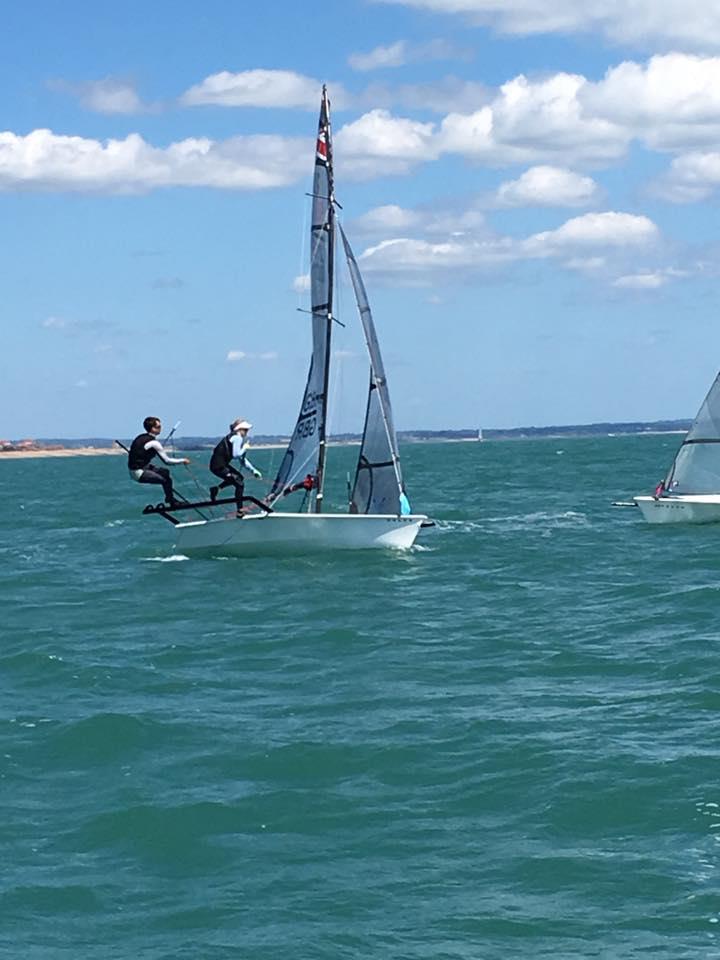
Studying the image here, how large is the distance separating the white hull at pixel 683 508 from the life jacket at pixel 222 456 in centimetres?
1271

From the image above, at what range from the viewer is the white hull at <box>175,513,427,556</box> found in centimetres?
3145

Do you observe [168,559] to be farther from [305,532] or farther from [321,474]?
[321,474]

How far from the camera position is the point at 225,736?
52.4 feet

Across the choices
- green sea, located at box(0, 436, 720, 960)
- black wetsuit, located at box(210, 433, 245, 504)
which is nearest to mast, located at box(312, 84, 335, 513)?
black wetsuit, located at box(210, 433, 245, 504)

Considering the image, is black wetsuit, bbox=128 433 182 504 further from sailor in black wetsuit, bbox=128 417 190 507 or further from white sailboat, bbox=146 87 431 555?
white sailboat, bbox=146 87 431 555

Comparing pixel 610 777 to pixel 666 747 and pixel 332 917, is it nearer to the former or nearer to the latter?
pixel 666 747

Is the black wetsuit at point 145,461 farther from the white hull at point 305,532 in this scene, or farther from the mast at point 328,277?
the mast at point 328,277

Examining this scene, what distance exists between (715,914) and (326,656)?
35.2ft

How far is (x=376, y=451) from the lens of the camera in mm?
31875

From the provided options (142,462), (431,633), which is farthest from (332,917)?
(142,462)

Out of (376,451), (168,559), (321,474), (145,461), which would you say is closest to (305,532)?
(321,474)

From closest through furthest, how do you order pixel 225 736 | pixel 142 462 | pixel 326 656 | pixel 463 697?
1. pixel 225 736
2. pixel 463 697
3. pixel 326 656
4. pixel 142 462

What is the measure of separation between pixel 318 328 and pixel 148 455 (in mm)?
7200

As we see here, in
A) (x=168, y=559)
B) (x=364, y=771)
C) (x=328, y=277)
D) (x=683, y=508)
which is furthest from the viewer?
(x=683, y=508)
